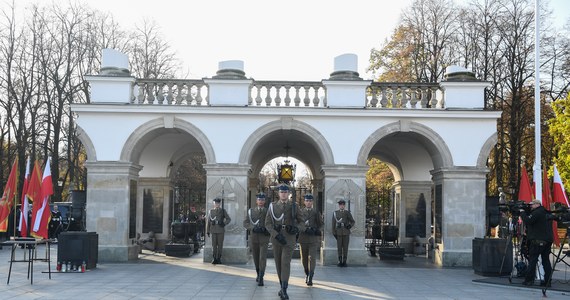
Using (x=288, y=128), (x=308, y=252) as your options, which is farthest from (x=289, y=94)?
(x=308, y=252)

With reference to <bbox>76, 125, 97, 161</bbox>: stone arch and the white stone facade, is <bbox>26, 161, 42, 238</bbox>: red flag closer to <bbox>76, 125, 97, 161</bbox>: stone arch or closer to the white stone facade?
the white stone facade

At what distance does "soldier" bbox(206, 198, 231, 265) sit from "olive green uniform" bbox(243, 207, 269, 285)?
3663 millimetres

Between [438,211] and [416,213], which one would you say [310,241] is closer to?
[438,211]

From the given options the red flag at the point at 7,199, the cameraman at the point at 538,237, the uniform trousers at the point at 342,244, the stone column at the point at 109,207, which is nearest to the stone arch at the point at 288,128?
the uniform trousers at the point at 342,244

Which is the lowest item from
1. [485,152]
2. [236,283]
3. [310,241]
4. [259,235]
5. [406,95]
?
[236,283]

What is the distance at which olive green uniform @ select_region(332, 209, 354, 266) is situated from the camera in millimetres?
18844

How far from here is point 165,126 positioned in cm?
1975

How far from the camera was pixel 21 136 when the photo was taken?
3531 cm

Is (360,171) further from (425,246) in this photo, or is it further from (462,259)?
(425,246)

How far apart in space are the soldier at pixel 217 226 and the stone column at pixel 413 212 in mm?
7501

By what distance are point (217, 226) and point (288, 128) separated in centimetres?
336

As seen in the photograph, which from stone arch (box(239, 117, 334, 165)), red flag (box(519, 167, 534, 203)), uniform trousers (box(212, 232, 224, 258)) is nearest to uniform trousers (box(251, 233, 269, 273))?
uniform trousers (box(212, 232, 224, 258))

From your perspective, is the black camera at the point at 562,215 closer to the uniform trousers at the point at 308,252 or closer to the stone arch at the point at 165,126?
the uniform trousers at the point at 308,252

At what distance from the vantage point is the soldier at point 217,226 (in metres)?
19.0
